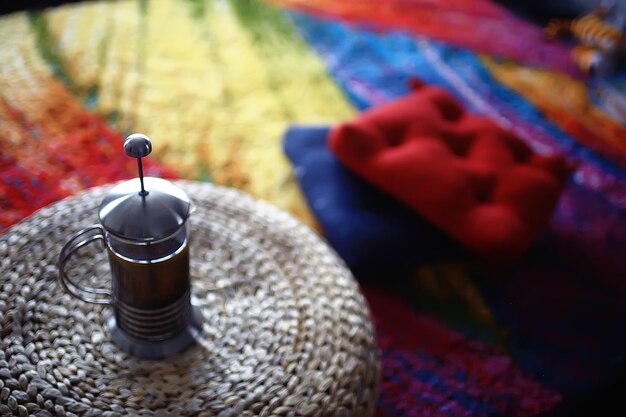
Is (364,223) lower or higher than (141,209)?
lower

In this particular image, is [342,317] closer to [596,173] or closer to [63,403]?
[63,403]

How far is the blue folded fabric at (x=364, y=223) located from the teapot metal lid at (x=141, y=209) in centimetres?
47

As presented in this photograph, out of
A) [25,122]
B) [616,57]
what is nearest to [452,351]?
[25,122]

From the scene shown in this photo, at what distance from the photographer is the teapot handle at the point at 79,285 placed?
719 millimetres

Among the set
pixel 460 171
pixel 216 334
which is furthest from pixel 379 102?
pixel 216 334

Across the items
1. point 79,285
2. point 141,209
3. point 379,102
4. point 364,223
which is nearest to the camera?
point 141,209

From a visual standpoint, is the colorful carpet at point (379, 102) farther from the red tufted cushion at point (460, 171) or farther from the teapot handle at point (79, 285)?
the teapot handle at point (79, 285)

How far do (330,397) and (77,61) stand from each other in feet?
3.46

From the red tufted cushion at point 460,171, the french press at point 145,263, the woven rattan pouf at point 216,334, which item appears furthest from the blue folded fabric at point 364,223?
the french press at point 145,263

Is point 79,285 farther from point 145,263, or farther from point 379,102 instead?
point 379,102

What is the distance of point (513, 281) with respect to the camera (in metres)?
1.18

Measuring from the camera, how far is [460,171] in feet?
3.84

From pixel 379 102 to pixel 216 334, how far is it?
2.95ft

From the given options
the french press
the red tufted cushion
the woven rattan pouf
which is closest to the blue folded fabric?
the red tufted cushion
